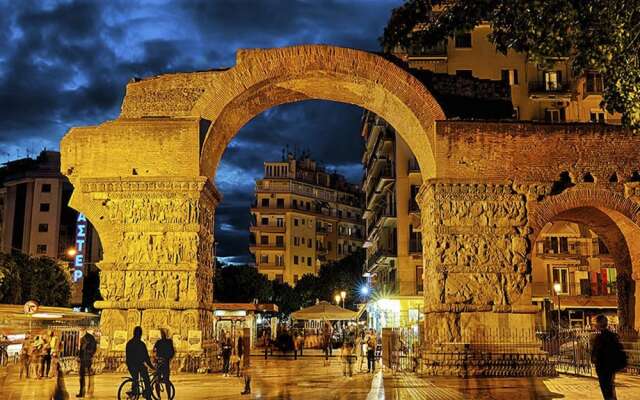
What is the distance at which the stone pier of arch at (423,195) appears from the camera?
16.5 metres

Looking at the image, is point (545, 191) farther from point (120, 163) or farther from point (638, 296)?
point (120, 163)

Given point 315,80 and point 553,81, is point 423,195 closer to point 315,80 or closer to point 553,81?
point 315,80

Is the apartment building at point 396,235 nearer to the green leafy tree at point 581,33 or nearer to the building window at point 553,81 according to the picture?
the building window at point 553,81

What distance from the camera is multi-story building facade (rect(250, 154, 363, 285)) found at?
72.4 m

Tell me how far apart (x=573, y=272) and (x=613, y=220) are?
1884 centimetres

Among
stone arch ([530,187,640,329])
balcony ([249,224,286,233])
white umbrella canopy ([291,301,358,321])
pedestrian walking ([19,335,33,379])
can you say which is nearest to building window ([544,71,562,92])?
white umbrella canopy ([291,301,358,321])

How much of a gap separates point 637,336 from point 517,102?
22.8m

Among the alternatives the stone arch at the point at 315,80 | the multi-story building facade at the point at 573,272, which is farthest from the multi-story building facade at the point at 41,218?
the stone arch at the point at 315,80

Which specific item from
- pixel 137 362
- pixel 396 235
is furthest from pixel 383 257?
pixel 137 362

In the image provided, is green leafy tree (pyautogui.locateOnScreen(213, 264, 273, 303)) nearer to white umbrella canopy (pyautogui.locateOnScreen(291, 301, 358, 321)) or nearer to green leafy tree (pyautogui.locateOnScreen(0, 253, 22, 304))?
green leafy tree (pyautogui.locateOnScreen(0, 253, 22, 304))

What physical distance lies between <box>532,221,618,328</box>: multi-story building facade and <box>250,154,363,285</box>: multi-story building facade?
39361 millimetres

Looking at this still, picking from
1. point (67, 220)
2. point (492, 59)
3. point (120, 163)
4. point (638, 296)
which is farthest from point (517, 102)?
point (67, 220)

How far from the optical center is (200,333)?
1661 centimetres

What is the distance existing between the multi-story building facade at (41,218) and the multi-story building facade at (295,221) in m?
16.8
